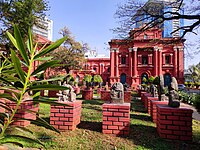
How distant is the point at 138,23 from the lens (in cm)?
1028

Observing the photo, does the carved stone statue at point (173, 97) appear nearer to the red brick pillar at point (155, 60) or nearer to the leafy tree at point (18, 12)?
the leafy tree at point (18, 12)

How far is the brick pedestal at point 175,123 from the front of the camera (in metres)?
3.11

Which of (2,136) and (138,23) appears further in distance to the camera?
(138,23)

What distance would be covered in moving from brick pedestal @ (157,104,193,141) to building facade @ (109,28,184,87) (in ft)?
77.8

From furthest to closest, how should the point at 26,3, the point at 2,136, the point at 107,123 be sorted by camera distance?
the point at 26,3, the point at 107,123, the point at 2,136

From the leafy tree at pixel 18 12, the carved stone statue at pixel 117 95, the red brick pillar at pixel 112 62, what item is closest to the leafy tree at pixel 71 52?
the red brick pillar at pixel 112 62

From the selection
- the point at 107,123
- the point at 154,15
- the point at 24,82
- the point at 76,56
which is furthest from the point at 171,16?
the point at 76,56

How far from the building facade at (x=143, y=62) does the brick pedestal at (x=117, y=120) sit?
2374 centimetres

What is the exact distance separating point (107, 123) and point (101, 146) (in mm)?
595

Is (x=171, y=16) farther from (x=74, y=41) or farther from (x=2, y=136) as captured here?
(x=74, y=41)

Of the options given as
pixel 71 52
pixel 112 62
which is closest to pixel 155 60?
pixel 112 62

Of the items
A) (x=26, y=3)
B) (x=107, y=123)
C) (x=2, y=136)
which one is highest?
(x=26, y=3)

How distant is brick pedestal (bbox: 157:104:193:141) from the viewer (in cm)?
311

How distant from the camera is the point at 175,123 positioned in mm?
3174
